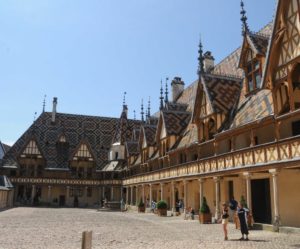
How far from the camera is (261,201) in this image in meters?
19.1

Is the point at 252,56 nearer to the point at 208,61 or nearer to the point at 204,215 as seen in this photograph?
the point at 204,215

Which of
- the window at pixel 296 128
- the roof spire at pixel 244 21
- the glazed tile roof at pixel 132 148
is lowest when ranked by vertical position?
the window at pixel 296 128

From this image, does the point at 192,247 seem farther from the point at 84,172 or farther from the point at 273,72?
the point at 84,172

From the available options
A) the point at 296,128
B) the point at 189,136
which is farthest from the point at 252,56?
the point at 189,136

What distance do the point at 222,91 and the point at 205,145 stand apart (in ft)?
13.6

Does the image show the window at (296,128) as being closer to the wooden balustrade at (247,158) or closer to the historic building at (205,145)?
the historic building at (205,145)

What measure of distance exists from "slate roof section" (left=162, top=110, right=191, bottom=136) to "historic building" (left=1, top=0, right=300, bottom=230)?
10cm

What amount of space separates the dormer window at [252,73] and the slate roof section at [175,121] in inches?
411

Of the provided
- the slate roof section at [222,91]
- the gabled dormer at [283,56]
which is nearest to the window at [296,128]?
the gabled dormer at [283,56]

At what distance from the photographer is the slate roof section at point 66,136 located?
5003 cm

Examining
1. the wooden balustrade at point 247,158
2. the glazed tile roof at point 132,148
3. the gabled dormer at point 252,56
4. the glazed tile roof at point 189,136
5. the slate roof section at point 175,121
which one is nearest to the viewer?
the wooden balustrade at point 247,158

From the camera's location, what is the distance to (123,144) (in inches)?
2056

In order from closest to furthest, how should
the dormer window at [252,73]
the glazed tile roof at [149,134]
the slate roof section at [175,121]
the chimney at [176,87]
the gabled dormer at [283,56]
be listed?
the gabled dormer at [283,56] < the dormer window at [252,73] < the slate roof section at [175,121] < the glazed tile roof at [149,134] < the chimney at [176,87]

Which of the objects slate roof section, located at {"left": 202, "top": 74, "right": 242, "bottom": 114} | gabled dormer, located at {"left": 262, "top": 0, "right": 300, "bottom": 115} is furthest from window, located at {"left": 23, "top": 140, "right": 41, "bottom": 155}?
gabled dormer, located at {"left": 262, "top": 0, "right": 300, "bottom": 115}
